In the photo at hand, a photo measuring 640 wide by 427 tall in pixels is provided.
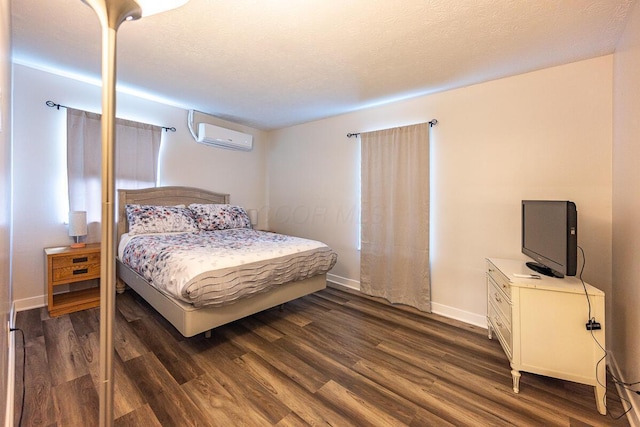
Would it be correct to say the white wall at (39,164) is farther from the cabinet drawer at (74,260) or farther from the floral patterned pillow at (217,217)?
the floral patterned pillow at (217,217)

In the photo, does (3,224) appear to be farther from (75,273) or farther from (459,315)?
(459,315)

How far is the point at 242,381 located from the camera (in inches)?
64.4

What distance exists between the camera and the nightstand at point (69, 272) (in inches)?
92.5

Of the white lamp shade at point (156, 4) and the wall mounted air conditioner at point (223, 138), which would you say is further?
the wall mounted air conditioner at point (223, 138)

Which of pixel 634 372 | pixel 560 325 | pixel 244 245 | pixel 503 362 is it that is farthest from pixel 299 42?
pixel 634 372

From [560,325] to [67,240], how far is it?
424 cm

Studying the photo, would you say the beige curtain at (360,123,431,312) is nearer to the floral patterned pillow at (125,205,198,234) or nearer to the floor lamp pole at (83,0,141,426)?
the floral patterned pillow at (125,205,198,234)

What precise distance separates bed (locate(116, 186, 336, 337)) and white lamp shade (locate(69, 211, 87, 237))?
0.36 m

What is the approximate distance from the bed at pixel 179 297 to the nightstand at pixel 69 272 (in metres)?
0.28

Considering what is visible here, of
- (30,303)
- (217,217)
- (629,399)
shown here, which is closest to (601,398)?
(629,399)

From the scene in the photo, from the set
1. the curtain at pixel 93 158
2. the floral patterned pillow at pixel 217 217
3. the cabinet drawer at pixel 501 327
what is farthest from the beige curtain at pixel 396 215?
the curtain at pixel 93 158

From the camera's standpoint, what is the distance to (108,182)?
0.77m

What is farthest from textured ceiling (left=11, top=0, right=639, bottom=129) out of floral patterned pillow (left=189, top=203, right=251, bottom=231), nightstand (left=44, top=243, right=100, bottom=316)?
nightstand (left=44, top=243, right=100, bottom=316)

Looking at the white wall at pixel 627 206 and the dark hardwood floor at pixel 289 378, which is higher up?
the white wall at pixel 627 206
